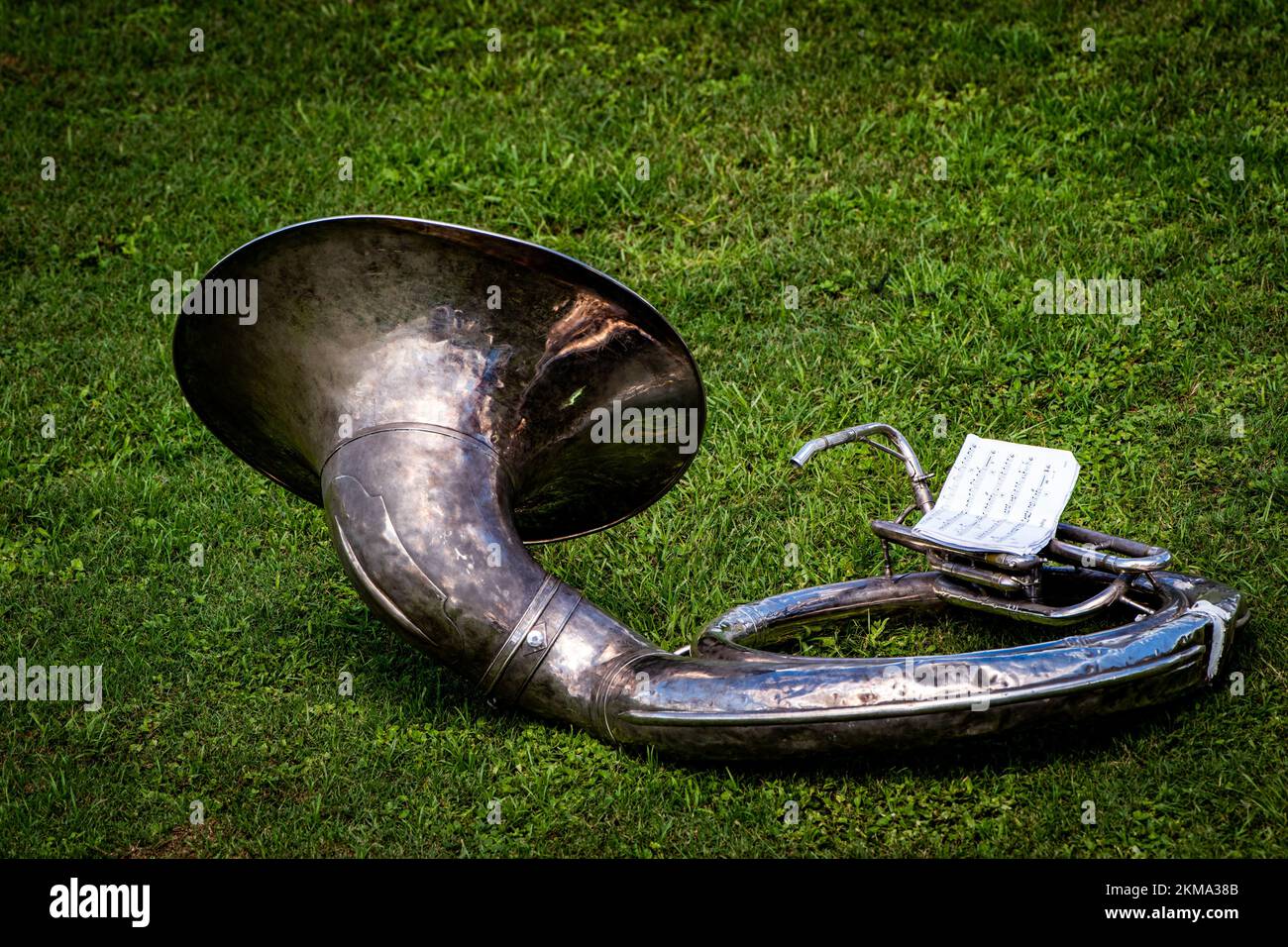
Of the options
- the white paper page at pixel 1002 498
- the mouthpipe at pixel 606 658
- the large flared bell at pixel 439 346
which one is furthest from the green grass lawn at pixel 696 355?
the large flared bell at pixel 439 346

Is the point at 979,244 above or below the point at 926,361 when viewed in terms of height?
above

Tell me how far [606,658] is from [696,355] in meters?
2.27

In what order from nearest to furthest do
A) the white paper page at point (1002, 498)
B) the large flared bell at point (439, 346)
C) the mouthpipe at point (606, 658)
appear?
1. the mouthpipe at point (606, 658)
2. the large flared bell at point (439, 346)
3. the white paper page at point (1002, 498)

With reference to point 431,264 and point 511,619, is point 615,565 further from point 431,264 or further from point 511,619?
point 431,264

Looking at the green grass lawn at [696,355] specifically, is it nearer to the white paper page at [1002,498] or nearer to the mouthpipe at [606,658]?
the mouthpipe at [606,658]

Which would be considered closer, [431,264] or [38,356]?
[431,264]

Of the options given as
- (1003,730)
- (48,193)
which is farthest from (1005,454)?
(48,193)

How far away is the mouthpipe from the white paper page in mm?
376

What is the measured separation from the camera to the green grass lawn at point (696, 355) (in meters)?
3.28

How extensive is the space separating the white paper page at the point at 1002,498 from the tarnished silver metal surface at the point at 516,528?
0.25 ft

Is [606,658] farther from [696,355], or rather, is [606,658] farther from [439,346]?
[696,355]

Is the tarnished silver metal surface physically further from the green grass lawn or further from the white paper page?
the green grass lawn

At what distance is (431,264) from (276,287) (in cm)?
43

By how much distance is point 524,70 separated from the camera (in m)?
7.02
